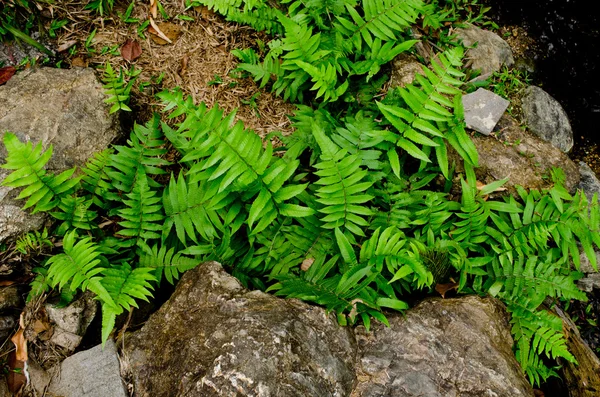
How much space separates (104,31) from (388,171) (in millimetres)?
3028

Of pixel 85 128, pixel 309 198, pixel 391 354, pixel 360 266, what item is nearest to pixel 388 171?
pixel 309 198

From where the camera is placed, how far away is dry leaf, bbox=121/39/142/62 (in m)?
4.16

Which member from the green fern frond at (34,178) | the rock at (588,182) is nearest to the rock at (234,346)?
the green fern frond at (34,178)

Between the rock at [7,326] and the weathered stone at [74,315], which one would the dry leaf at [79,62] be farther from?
the rock at [7,326]

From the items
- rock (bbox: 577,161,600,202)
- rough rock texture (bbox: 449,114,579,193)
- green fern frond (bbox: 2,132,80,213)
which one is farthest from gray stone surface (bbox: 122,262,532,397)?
rock (bbox: 577,161,600,202)

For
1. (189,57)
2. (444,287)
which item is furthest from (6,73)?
(444,287)

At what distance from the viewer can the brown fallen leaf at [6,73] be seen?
3.71 meters

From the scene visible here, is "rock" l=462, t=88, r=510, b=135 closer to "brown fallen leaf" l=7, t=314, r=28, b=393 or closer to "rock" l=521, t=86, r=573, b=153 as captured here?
Result: "rock" l=521, t=86, r=573, b=153

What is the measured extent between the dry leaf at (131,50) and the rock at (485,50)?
3.37 m

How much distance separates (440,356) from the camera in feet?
10.1

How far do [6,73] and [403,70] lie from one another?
11.8 ft

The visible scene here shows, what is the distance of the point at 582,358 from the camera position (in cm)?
385

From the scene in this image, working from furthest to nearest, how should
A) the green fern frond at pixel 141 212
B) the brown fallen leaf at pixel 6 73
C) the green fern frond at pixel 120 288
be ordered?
the brown fallen leaf at pixel 6 73 < the green fern frond at pixel 141 212 < the green fern frond at pixel 120 288

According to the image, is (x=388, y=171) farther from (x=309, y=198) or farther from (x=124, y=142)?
(x=124, y=142)
